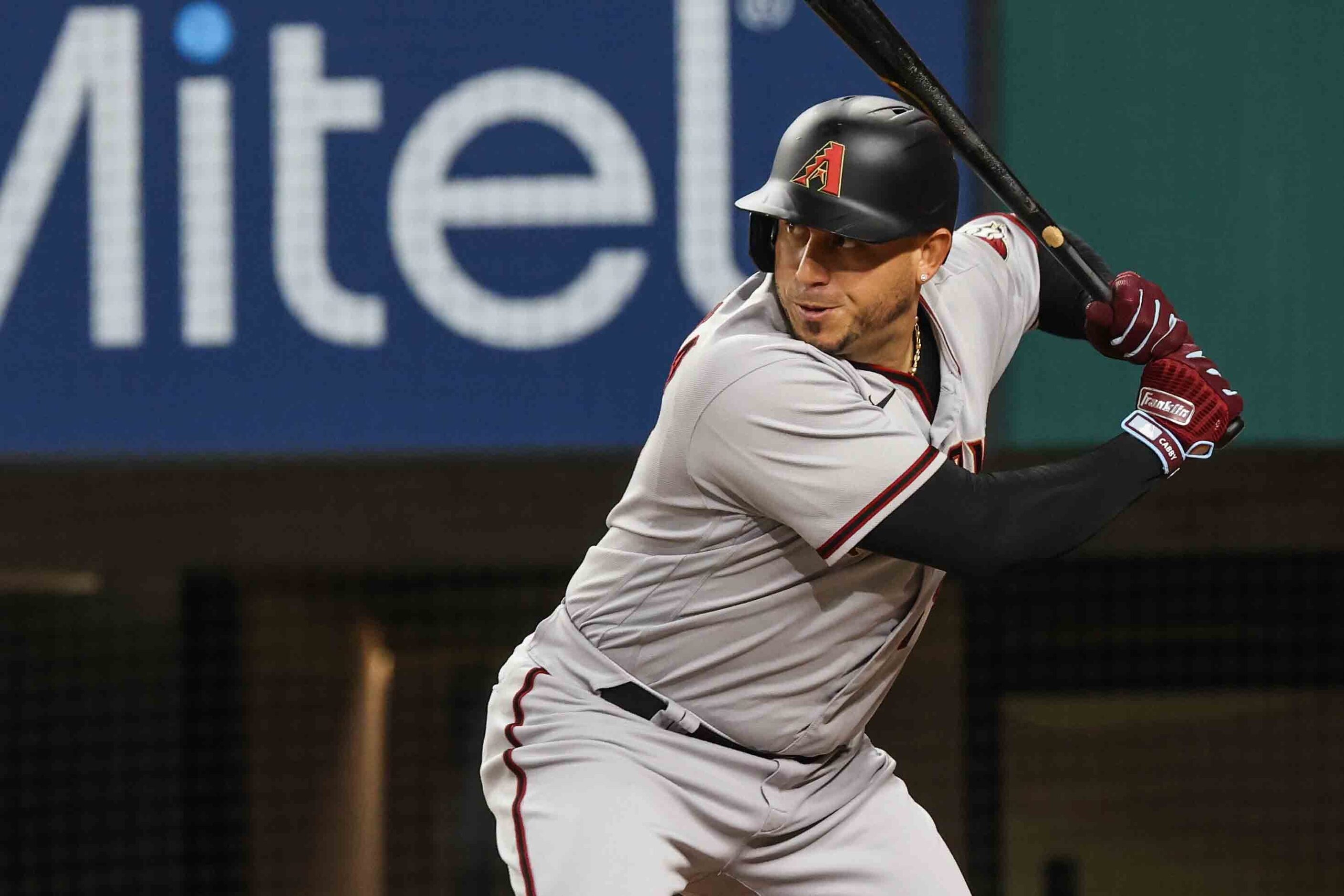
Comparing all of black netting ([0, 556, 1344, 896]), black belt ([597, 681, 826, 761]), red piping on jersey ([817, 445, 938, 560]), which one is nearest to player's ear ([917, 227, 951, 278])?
red piping on jersey ([817, 445, 938, 560])

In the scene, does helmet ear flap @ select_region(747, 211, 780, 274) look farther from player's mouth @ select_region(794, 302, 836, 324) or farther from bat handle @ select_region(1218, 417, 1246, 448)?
bat handle @ select_region(1218, 417, 1246, 448)

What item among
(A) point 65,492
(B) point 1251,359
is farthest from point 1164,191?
(A) point 65,492

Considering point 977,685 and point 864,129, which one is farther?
point 977,685

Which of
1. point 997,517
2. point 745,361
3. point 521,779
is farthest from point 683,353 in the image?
point 521,779

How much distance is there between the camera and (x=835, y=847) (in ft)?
7.59

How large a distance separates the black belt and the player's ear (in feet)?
1.83

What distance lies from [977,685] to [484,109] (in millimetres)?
2597

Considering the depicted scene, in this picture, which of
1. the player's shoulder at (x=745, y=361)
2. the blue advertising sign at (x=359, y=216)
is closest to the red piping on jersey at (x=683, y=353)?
the player's shoulder at (x=745, y=361)

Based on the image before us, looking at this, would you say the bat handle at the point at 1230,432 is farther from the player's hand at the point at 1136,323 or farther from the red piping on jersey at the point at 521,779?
the red piping on jersey at the point at 521,779

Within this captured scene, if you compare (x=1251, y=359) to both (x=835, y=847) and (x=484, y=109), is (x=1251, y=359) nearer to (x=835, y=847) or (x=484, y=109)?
(x=484, y=109)

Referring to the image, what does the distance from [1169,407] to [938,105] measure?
52 centimetres

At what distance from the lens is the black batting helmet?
206 cm

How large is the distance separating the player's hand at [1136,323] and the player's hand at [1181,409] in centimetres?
3

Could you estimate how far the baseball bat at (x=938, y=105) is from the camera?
239cm
